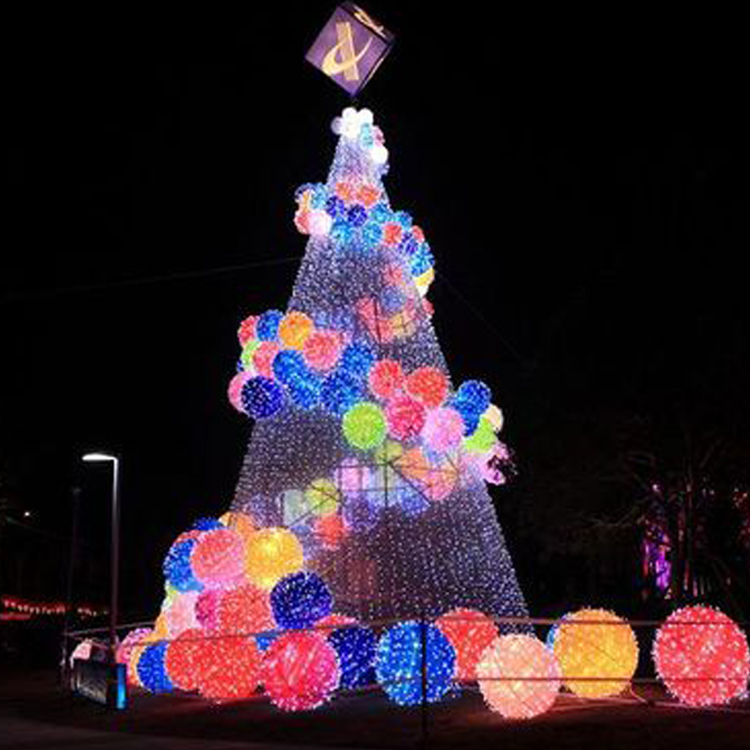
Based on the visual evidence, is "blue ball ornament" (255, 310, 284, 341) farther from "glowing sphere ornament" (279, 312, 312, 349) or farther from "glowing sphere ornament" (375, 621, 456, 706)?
"glowing sphere ornament" (375, 621, 456, 706)

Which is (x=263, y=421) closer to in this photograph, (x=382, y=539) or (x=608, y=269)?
(x=382, y=539)

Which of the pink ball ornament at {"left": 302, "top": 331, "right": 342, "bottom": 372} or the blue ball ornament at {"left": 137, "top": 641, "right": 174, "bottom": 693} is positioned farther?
the pink ball ornament at {"left": 302, "top": 331, "right": 342, "bottom": 372}

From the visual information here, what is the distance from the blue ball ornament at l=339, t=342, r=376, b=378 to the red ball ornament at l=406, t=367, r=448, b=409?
0.61m

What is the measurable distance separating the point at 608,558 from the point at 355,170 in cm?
1123

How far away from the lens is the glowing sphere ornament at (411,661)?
1260 cm

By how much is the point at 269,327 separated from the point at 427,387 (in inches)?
103

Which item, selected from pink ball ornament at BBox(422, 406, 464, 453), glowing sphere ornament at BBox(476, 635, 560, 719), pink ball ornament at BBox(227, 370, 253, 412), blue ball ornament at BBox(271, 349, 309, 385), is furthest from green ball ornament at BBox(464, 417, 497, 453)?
glowing sphere ornament at BBox(476, 635, 560, 719)

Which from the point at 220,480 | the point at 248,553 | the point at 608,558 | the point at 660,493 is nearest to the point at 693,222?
the point at 660,493

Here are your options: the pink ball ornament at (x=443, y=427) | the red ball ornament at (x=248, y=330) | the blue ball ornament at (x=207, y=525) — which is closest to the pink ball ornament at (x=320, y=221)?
the red ball ornament at (x=248, y=330)

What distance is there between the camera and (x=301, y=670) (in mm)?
12766

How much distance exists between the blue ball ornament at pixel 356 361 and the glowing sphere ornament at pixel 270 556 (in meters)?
2.37

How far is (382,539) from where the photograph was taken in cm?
1565

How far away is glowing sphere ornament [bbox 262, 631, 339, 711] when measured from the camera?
41.9 feet

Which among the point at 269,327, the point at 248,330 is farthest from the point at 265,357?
the point at 248,330
